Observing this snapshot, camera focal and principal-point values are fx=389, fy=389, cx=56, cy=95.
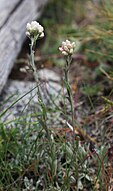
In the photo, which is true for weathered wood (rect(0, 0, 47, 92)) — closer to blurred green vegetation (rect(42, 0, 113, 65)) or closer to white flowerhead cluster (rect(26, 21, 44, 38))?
blurred green vegetation (rect(42, 0, 113, 65))

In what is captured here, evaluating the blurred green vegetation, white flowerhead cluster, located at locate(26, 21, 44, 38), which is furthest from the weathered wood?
white flowerhead cluster, located at locate(26, 21, 44, 38)

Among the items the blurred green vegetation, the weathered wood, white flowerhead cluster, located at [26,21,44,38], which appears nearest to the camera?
white flowerhead cluster, located at [26,21,44,38]

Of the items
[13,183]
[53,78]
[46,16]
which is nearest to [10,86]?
[53,78]

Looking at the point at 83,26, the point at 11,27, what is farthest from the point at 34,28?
the point at 83,26

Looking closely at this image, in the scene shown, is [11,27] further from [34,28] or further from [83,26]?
[34,28]

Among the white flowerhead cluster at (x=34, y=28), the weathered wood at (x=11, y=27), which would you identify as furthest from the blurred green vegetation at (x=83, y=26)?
the white flowerhead cluster at (x=34, y=28)

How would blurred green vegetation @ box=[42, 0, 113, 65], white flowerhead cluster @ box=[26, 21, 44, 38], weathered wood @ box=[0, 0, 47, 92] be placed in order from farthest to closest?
blurred green vegetation @ box=[42, 0, 113, 65] → weathered wood @ box=[0, 0, 47, 92] → white flowerhead cluster @ box=[26, 21, 44, 38]

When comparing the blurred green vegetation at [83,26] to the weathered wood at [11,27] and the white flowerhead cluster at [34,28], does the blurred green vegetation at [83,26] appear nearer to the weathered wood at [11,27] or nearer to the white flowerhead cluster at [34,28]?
the weathered wood at [11,27]

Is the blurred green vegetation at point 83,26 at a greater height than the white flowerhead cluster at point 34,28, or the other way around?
the blurred green vegetation at point 83,26

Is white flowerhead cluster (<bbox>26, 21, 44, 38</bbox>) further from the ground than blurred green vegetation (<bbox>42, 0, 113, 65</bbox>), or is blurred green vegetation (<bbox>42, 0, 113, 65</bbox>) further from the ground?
blurred green vegetation (<bbox>42, 0, 113, 65</bbox>)
